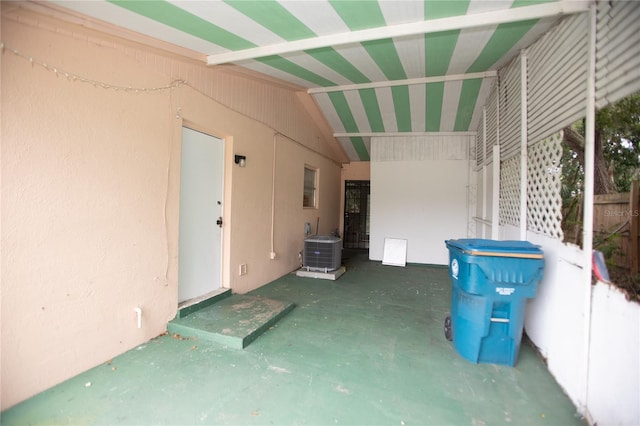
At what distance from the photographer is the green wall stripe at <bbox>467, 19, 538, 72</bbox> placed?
2742mm

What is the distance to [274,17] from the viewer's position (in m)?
2.41

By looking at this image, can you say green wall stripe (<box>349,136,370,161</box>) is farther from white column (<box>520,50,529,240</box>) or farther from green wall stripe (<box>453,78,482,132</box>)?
white column (<box>520,50,529,240</box>)

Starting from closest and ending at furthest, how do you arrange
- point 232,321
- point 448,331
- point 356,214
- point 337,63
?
point 448,331 < point 232,321 < point 337,63 < point 356,214

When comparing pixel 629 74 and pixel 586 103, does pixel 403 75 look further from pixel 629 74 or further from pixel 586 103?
pixel 629 74

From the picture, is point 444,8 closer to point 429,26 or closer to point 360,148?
point 429,26

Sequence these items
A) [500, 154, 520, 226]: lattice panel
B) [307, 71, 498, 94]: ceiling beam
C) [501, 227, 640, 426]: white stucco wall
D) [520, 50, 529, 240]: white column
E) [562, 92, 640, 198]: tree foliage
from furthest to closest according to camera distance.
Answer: [307, 71, 498, 94]: ceiling beam → [562, 92, 640, 198]: tree foliage → [500, 154, 520, 226]: lattice panel → [520, 50, 529, 240]: white column → [501, 227, 640, 426]: white stucco wall

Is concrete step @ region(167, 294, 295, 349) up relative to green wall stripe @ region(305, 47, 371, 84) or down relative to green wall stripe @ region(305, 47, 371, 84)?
down

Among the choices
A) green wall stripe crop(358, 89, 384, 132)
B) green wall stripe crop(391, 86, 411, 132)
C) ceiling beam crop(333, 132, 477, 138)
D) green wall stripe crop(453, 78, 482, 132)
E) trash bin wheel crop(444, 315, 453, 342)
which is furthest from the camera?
ceiling beam crop(333, 132, 477, 138)

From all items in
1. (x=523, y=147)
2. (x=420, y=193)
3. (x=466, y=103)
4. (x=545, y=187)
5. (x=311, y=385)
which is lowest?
(x=311, y=385)

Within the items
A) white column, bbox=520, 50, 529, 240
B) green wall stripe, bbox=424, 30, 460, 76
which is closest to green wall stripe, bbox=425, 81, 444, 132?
green wall stripe, bbox=424, 30, 460, 76

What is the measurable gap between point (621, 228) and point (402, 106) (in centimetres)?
391

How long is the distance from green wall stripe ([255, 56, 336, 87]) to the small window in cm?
220

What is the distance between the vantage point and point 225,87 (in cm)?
375

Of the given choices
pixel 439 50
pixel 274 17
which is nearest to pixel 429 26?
pixel 439 50
